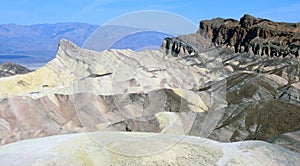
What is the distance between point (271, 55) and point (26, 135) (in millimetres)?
111420

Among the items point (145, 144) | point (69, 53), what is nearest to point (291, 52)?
point (69, 53)

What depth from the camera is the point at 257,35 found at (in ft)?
486

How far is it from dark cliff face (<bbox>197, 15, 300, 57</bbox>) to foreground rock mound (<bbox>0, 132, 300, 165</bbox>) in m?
97.1

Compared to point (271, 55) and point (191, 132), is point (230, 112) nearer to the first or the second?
point (191, 132)

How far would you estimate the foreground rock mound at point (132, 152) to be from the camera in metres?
18.6

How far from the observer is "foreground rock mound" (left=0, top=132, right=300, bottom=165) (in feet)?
61.1

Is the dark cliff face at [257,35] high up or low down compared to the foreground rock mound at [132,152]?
up

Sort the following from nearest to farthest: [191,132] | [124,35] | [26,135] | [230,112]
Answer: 1. [124,35]
2. [191,132]
3. [26,135]
4. [230,112]

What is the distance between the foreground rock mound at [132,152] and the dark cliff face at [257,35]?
319 feet

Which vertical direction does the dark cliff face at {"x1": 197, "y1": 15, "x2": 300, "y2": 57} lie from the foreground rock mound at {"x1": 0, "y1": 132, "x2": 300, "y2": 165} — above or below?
above

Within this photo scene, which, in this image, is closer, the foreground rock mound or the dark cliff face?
the foreground rock mound

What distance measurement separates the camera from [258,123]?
44.2 metres

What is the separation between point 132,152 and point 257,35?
13677 centimetres

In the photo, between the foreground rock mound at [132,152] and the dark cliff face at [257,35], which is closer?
the foreground rock mound at [132,152]
